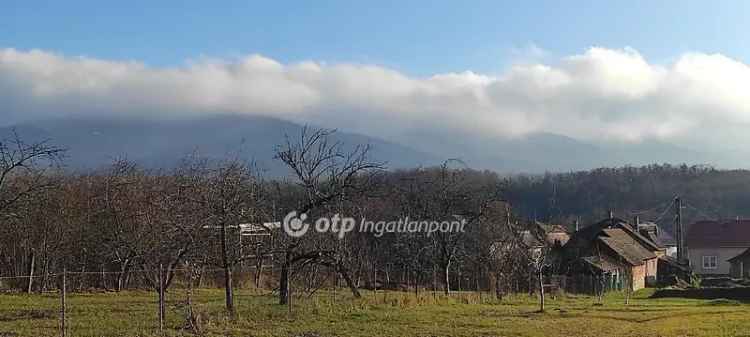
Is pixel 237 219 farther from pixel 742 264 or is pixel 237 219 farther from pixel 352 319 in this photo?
pixel 742 264

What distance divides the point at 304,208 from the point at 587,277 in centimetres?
2504

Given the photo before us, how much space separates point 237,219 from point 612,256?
3319cm

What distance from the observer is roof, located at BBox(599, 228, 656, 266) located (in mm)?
47031

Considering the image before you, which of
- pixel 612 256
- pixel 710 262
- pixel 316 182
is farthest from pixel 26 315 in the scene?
pixel 710 262

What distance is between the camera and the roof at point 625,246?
4703 cm

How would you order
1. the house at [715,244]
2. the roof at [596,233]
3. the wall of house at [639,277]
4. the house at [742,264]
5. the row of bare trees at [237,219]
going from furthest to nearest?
the house at [715,244], the house at [742,264], the roof at [596,233], the wall of house at [639,277], the row of bare trees at [237,219]

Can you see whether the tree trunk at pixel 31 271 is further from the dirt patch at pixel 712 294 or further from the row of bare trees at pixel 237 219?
the dirt patch at pixel 712 294

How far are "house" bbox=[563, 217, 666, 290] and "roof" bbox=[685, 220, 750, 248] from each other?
8.84m

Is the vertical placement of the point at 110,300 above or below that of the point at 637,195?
below

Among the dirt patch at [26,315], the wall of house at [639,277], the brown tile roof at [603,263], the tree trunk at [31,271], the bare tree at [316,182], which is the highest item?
the bare tree at [316,182]

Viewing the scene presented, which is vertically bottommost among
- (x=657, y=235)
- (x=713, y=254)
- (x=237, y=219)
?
(x=713, y=254)

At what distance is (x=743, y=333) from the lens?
16391 mm

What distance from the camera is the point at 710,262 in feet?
203

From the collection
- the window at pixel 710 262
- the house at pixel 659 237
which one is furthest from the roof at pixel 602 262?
the house at pixel 659 237
